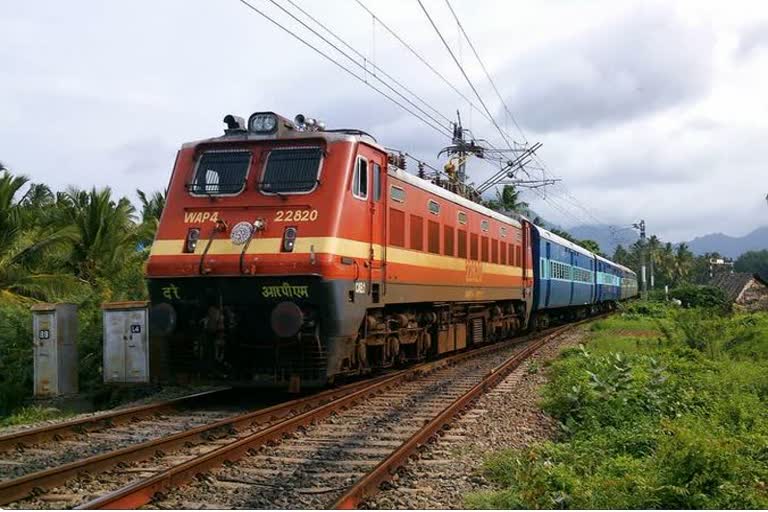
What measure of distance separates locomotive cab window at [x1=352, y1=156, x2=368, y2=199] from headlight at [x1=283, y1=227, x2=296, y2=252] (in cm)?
105

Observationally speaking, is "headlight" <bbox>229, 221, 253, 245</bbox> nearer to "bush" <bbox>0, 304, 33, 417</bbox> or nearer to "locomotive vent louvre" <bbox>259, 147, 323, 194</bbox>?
"locomotive vent louvre" <bbox>259, 147, 323, 194</bbox>

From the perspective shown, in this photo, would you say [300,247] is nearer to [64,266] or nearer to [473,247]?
[473,247]

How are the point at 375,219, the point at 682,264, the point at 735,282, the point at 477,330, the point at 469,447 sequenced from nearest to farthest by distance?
the point at 469,447 < the point at 375,219 < the point at 477,330 < the point at 735,282 < the point at 682,264

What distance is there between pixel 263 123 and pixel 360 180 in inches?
66.3

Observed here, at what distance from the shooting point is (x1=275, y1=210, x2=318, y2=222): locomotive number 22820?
10.2 meters

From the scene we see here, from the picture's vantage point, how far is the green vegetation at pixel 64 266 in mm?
14281

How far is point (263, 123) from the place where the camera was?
36.6 feet

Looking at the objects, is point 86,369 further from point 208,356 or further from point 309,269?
point 309,269

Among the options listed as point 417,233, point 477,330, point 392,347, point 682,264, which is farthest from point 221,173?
point 682,264

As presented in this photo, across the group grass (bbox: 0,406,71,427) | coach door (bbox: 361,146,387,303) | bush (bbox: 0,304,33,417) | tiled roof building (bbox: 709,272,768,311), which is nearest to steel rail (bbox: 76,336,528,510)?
coach door (bbox: 361,146,387,303)

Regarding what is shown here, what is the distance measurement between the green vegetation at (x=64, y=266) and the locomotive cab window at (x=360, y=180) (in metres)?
5.57

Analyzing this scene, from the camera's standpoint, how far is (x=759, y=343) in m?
16.1

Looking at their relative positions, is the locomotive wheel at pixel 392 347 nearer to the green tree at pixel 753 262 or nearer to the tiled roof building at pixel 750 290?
the tiled roof building at pixel 750 290

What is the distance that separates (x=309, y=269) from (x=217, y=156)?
2.56 meters
